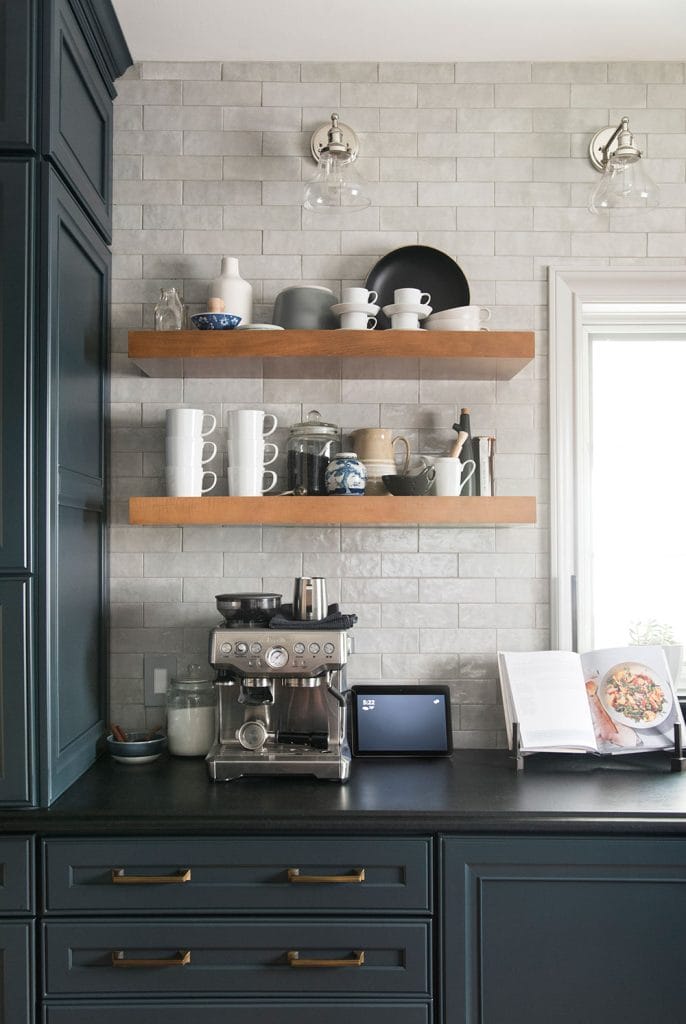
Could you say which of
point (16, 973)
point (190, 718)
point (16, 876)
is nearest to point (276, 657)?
point (190, 718)

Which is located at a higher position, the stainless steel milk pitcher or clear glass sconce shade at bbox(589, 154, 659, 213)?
clear glass sconce shade at bbox(589, 154, 659, 213)

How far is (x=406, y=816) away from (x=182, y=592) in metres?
0.94

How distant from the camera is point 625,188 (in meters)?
2.13

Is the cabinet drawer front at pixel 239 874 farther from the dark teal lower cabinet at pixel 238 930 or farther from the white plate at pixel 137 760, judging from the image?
the white plate at pixel 137 760

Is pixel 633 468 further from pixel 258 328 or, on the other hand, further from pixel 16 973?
pixel 16 973

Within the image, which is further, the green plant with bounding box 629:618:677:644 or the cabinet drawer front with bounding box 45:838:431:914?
the green plant with bounding box 629:618:677:644

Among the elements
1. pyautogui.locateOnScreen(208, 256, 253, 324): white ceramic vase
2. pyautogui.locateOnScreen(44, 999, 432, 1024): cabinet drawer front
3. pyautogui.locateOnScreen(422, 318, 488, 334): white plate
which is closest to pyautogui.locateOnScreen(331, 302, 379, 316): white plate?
pyautogui.locateOnScreen(422, 318, 488, 334): white plate

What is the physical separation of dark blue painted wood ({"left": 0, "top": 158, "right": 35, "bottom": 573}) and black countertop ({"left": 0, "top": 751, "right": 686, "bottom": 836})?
557 mm

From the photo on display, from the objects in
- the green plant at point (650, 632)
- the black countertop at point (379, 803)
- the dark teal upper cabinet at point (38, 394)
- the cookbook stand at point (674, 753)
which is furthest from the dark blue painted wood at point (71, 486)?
the green plant at point (650, 632)

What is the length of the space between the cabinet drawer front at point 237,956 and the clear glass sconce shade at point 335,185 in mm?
1715

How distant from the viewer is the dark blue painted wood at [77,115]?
70.9 inches

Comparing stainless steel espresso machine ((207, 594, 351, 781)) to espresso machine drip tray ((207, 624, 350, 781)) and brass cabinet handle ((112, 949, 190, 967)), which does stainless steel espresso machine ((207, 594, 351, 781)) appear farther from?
brass cabinet handle ((112, 949, 190, 967))

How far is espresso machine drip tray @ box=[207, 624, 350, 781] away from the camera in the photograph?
1958 mm

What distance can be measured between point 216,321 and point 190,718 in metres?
1.03
